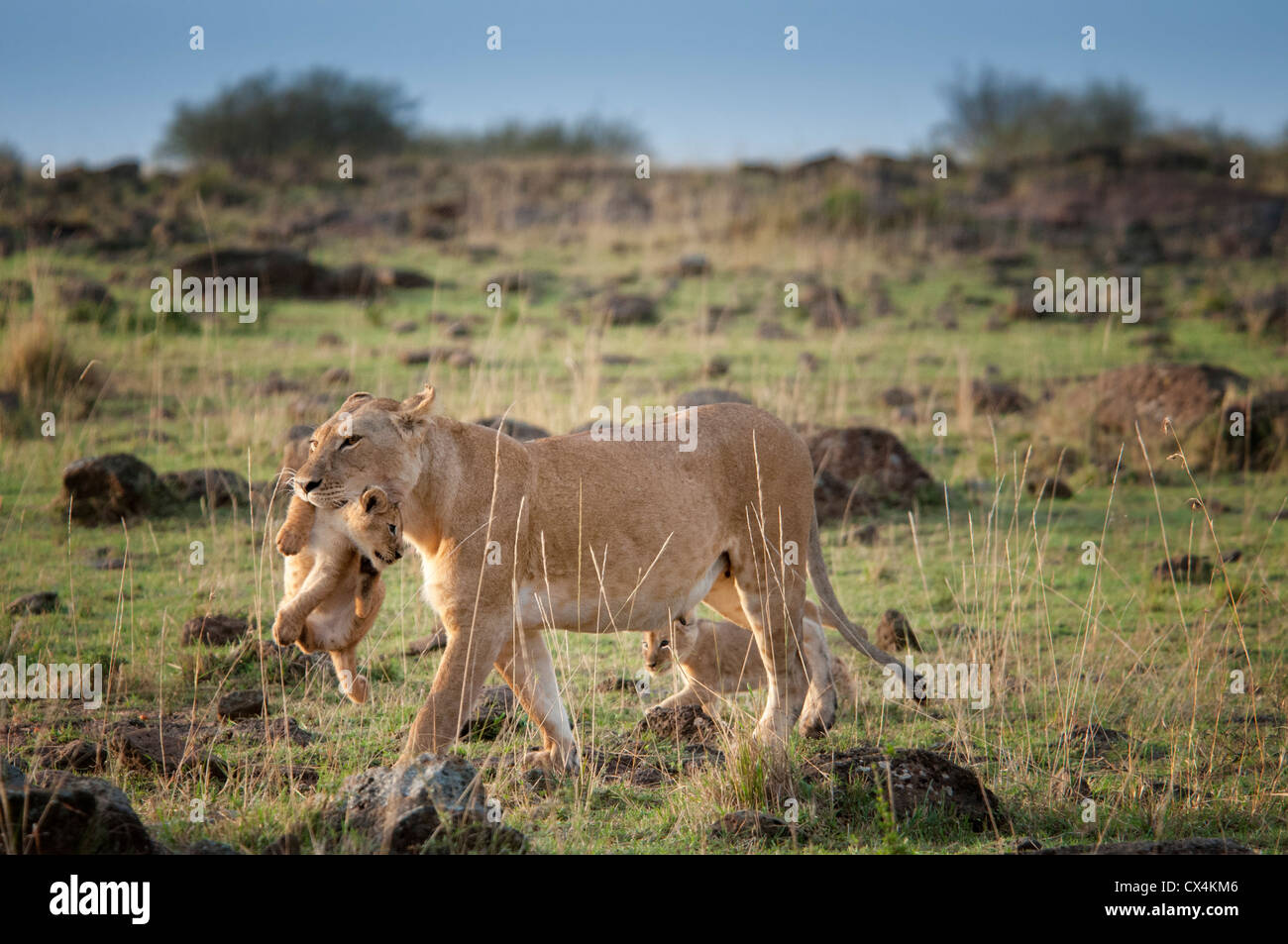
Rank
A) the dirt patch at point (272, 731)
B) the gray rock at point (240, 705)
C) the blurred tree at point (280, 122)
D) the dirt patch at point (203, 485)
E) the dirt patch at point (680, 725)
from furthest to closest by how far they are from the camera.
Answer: the blurred tree at point (280, 122) < the dirt patch at point (203, 485) < the gray rock at point (240, 705) < the dirt patch at point (680, 725) < the dirt patch at point (272, 731)

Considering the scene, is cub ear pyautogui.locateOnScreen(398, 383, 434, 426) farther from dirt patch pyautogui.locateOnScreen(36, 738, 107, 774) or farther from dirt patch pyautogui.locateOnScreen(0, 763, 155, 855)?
dirt patch pyautogui.locateOnScreen(36, 738, 107, 774)

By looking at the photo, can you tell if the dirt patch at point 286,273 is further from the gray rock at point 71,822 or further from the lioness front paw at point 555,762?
the gray rock at point 71,822

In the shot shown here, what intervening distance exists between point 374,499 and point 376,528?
0.19 meters

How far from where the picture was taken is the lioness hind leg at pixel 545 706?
6.22m

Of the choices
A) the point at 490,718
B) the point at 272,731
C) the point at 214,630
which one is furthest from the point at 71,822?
the point at 214,630

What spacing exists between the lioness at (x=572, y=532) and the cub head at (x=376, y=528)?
80mm

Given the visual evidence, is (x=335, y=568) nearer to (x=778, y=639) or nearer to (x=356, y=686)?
(x=356, y=686)

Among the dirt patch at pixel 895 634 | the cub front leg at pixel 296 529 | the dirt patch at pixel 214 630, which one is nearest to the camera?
the cub front leg at pixel 296 529

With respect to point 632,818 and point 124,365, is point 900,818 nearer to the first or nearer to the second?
point 632,818

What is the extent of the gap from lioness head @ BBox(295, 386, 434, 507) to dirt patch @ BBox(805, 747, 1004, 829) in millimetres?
2264

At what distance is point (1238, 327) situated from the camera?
64.3 ft

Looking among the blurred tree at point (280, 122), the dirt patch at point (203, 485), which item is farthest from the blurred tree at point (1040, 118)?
the dirt patch at point (203, 485)

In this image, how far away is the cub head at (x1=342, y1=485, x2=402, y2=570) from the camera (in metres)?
5.53

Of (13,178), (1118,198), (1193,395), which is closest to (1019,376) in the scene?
(1193,395)
